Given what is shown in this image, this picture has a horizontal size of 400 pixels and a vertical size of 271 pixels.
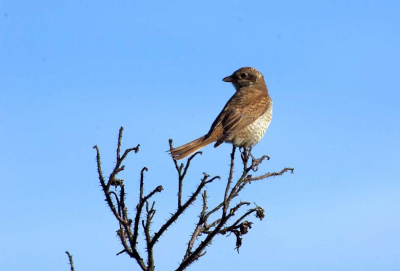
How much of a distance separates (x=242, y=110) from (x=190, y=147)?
200 cm

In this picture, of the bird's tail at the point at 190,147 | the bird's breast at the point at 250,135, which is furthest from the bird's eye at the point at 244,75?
the bird's tail at the point at 190,147

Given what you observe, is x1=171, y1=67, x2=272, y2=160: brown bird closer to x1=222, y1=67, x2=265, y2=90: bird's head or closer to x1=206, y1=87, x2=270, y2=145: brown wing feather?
x1=206, y1=87, x2=270, y2=145: brown wing feather

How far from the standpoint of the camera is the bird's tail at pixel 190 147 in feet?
28.3

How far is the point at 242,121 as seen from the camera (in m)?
10.3

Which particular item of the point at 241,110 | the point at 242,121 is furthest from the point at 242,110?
the point at 242,121

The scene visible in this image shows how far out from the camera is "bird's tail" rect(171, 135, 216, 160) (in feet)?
28.3

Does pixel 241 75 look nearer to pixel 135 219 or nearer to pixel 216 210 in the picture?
pixel 216 210

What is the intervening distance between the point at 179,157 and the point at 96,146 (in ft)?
11.9

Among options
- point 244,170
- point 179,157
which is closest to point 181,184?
point 244,170

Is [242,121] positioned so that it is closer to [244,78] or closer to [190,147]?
[190,147]

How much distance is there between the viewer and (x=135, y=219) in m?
4.71

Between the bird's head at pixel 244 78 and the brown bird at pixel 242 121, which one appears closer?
the brown bird at pixel 242 121

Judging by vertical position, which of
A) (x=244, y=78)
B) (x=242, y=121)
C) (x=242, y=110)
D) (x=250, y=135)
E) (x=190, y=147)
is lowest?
(x=190, y=147)

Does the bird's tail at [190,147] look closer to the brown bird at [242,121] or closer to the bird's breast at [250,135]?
the brown bird at [242,121]
